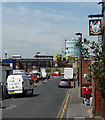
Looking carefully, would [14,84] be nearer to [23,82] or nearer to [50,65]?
[23,82]

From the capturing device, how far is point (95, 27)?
16.7 m

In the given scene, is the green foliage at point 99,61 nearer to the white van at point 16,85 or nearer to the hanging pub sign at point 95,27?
the hanging pub sign at point 95,27

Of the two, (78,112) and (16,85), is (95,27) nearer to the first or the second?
(78,112)

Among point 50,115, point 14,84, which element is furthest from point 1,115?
point 14,84

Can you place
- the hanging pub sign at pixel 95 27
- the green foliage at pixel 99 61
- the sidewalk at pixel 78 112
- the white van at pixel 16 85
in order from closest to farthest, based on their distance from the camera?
the green foliage at pixel 99 61 < the sidewalk at pixel 78 112 < the hanging pub sign at pixel 95 27 < the white van at pixel 16 85

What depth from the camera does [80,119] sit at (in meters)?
13.2

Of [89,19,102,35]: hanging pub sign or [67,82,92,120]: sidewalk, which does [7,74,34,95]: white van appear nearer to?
[67,82,92,120]: sidewalk

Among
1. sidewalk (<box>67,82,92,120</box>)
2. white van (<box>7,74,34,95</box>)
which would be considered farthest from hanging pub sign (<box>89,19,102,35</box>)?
white van (<box>7,74,34,95</box>)

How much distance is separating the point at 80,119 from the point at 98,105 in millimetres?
2074

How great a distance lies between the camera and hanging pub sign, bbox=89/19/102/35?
1631 cm

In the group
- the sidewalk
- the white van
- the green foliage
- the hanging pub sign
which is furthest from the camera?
the white van

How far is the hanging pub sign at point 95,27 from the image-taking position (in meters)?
16.3

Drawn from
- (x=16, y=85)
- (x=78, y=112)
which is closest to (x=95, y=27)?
(x=78, y=112)

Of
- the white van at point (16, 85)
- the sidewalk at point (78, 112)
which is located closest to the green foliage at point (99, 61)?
the sidewalk at point (78, 112)
